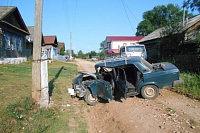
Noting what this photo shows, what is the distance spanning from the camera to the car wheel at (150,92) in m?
6.60

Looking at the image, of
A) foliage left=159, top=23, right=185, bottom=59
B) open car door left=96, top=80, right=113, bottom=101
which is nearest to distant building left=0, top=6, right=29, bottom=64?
open car door left=96, top=80, right=113, bottom=101

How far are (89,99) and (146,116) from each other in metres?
2.35

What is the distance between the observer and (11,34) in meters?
18.4

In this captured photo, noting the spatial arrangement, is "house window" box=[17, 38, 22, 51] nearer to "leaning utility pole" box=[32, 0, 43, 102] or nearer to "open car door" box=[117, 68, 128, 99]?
"leaning utility pole" box=[32, 0, 43, 102]

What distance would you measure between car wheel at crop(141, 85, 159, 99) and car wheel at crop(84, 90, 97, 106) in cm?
205

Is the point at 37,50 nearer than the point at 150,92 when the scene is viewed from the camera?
Yes

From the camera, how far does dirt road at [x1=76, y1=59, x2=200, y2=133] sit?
13.9ft

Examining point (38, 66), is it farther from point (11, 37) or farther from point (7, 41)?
point (11, 37)

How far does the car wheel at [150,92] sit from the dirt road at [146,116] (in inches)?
7.9

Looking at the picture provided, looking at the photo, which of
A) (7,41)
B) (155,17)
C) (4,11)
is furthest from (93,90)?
(155,17)

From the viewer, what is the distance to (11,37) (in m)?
18.3

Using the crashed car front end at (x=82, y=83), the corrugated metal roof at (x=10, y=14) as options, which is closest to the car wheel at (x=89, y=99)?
the crashed car front end at (x=82, y=83)

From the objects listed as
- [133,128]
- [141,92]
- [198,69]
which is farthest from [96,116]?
[198,69]

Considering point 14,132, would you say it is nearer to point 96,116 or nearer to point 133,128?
point 96,116
